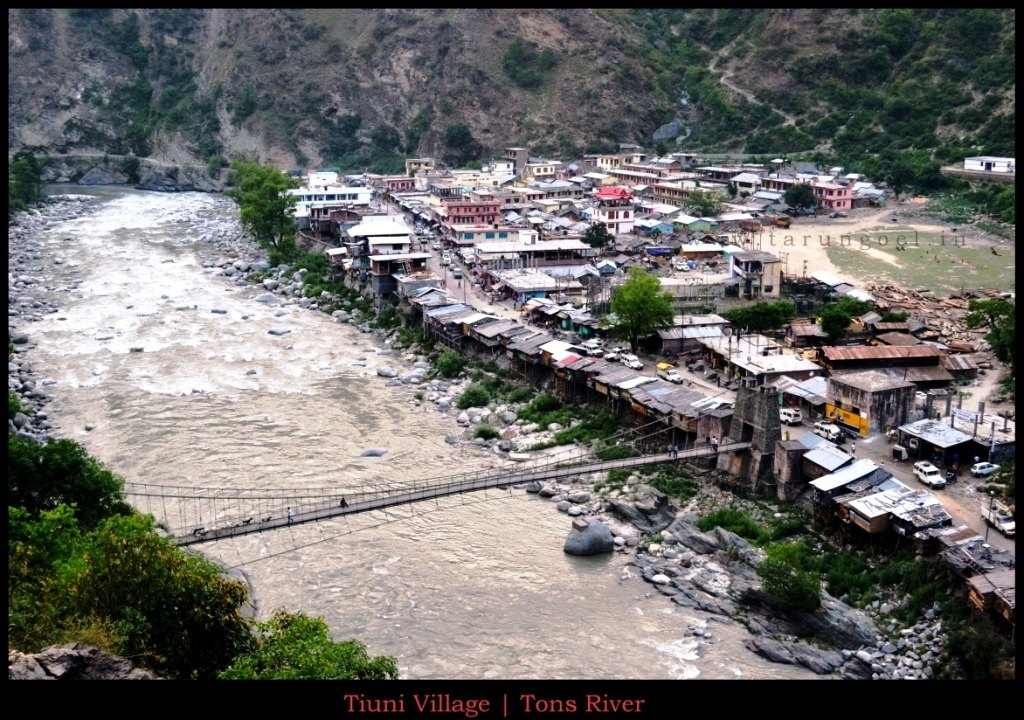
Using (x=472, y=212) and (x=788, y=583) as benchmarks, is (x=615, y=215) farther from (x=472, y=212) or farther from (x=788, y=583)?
(x=788, y=583)

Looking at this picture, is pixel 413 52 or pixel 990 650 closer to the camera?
pixel 990 650

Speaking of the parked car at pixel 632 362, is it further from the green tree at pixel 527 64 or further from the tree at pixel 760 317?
the green tree at pixel 527 64

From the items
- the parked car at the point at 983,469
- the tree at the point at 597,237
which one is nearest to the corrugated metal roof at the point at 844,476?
the parked car at the point at 983,469

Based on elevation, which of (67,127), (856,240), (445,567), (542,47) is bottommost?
(445,567)

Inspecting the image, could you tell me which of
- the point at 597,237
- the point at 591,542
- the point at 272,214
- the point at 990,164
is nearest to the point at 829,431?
the point at 591,542
